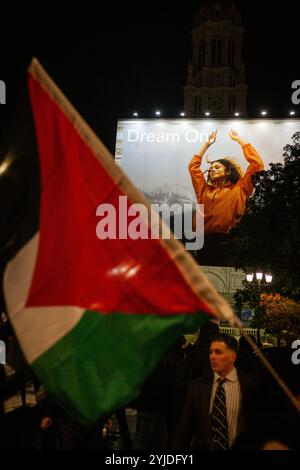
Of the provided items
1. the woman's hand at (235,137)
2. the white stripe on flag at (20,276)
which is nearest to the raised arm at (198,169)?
the woman's hand at (235,137)

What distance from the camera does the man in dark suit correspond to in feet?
9.52

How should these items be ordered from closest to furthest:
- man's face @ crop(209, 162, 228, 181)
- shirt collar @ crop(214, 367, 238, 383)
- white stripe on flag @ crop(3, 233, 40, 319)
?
white stripe on flag @ crop(3, 233, 40, 319) < shirt collar @ crop(214, 367, 238, 383) < man's face @ crop(209, 162, 228, 181)

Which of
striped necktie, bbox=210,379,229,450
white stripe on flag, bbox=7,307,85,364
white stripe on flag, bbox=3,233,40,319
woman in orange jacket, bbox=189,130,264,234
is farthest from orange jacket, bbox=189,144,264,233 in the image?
white stripe on flag, bbox=7,307,85,364

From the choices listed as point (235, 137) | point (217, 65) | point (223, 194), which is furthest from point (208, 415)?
point (217, 65)

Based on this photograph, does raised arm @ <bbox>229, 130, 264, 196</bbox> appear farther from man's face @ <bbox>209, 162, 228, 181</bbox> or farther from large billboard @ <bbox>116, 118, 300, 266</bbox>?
man's face @ <bbox>209, 162, 228, 181</bbox>

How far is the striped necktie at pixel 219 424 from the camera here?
2.87m

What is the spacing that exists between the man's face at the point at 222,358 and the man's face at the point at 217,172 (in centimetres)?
2970

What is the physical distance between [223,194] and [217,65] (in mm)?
36728

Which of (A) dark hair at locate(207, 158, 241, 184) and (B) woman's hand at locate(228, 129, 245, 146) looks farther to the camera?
(B) woman's hand at locate(228, 129, 245, 146)

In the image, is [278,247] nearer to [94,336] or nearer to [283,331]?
[283,331]

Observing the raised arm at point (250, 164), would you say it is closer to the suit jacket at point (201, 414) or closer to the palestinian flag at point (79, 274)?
the suit jacket at point (201, 414)

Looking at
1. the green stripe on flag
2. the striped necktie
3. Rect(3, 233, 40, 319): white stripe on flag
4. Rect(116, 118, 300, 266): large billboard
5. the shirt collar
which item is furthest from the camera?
Rect(116, 118, 300, 266): large billboard

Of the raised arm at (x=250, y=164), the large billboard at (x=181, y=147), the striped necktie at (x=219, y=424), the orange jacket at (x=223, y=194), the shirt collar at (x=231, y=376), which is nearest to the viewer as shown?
the striped necktie at (x=219, y=424)
